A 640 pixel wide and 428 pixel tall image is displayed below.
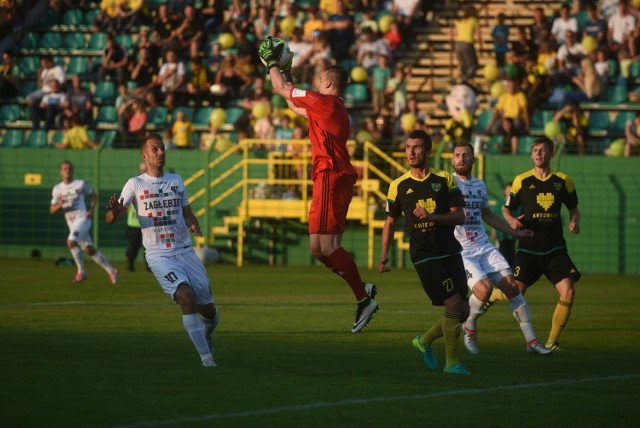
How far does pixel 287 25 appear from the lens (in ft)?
104

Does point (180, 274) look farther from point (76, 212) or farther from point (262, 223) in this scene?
point (262, 223)

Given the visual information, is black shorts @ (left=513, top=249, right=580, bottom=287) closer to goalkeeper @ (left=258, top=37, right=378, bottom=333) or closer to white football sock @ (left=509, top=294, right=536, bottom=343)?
white football sock @ (left=509, top=294, right=536, bottom=343)

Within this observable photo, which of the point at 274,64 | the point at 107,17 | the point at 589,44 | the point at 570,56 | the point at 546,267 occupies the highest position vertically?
the point at 107,17

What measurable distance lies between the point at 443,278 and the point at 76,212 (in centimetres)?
1311

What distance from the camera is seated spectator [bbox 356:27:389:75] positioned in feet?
98.5

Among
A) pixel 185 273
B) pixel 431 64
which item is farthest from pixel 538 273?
pixel 431 64

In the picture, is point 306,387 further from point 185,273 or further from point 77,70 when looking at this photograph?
point 77,70

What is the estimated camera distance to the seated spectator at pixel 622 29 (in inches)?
1108

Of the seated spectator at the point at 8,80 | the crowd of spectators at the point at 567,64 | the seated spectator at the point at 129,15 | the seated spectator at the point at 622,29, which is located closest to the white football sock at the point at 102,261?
the crowd of spectators at the point at 567,64

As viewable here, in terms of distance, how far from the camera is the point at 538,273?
12.9 meters

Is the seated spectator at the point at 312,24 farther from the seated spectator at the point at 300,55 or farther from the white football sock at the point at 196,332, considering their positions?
the white football sock at the point at 196,332

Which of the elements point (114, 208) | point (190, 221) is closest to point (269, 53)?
point (190, 221)

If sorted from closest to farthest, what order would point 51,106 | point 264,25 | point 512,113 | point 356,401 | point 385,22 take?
point 356,401 → point 512,113 → point 385,22 → point 51,106 → point 264,25

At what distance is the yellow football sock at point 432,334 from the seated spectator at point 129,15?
24.6 m
